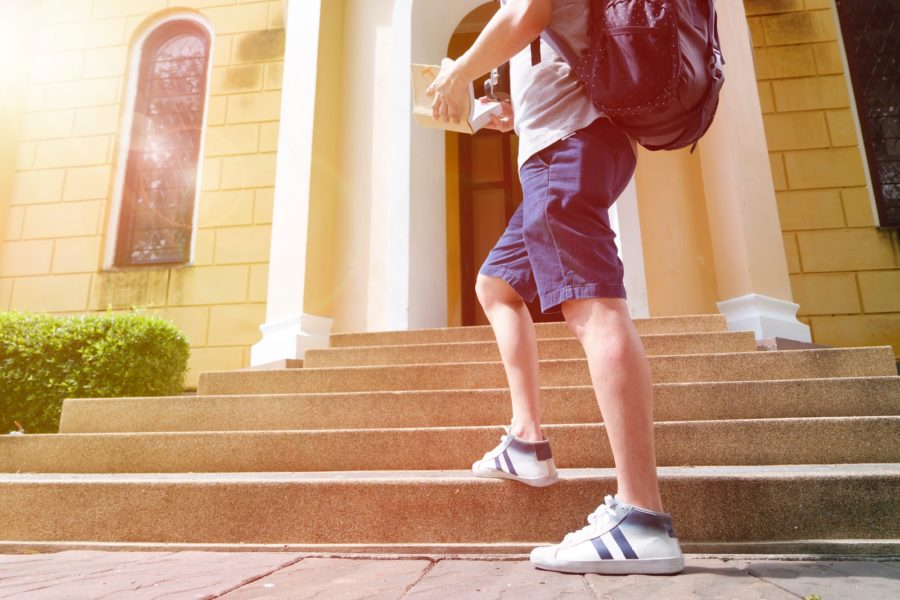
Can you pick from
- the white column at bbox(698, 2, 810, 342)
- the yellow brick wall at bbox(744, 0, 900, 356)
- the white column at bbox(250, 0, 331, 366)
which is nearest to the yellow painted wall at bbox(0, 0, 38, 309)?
the white column at bbox(250, 0, 331, 366)

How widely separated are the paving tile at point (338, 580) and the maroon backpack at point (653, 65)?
130 cm

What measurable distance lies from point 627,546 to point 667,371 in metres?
1.75

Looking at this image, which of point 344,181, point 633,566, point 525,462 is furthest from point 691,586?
point 344,181

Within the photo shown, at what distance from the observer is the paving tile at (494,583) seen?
1221 mm

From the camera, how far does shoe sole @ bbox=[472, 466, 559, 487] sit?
5.59 ft

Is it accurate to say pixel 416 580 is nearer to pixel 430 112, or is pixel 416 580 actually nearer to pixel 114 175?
pixel 430 112

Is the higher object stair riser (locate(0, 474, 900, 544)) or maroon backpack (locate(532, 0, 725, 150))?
maroon backpack (locate(532, 0, 725, 150))

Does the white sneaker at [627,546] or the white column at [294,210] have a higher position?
the white column at [294,210]

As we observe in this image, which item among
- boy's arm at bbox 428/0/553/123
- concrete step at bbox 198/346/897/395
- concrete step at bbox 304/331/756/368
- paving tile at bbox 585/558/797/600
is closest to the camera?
paving tile at bbox 585/558/797/600

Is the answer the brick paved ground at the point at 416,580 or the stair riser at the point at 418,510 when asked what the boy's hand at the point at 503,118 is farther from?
the brick paved ground at the point at 416,580

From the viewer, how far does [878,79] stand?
590 centimetres

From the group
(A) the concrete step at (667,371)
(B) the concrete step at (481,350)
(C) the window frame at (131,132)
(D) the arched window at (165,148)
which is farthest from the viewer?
(D) the arched window at (165,148)

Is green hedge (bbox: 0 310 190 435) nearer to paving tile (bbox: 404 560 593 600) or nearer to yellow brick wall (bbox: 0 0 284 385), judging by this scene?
yellow brick wall (bbox: 0 0 284 385)

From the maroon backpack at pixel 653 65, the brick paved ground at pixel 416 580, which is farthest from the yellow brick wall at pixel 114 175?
the maroon backpack at pixel 653 65
